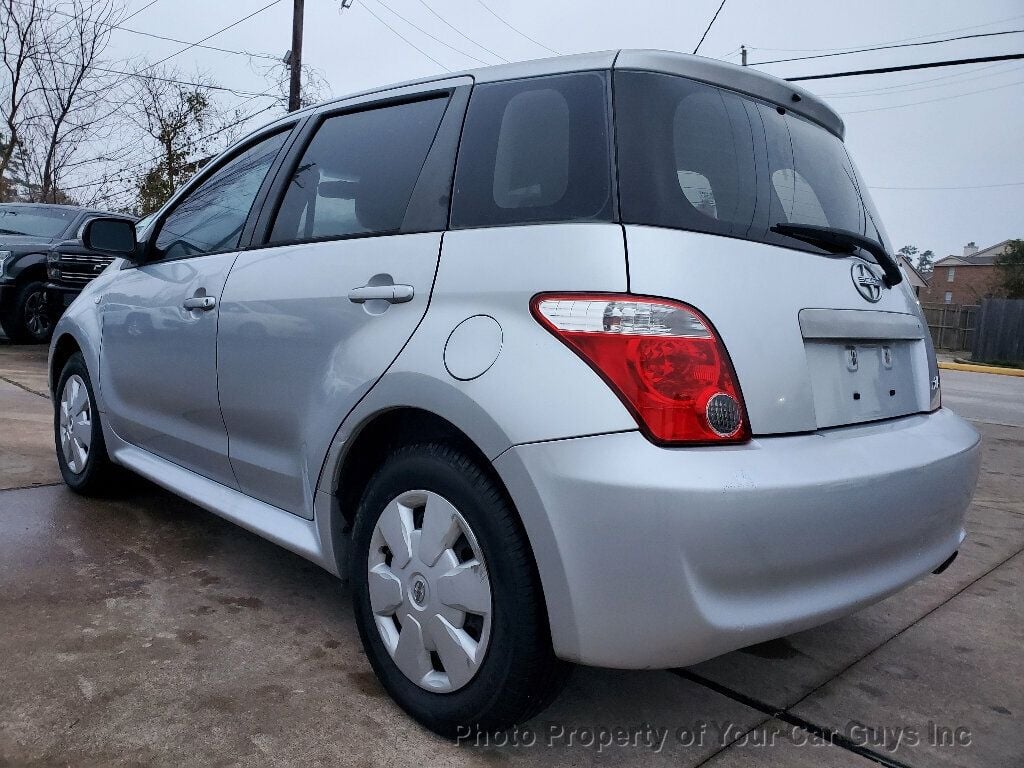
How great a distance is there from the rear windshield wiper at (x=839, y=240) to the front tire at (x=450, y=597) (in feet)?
3.11

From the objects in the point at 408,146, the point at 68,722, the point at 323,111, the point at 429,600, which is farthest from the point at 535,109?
the point at 68,722

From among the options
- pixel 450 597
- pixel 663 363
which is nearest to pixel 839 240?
pixel 663 363

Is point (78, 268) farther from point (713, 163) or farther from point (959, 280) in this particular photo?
point (959, 280)

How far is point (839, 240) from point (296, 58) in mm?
17887

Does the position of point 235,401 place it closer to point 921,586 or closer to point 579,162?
point 579,162

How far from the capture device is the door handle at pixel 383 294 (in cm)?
207

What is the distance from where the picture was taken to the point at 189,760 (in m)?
1.85

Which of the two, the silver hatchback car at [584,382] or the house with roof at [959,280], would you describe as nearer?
the silver hatchback car at [584,382]

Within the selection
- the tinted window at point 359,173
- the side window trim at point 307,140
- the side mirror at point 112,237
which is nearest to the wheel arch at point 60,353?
the side mirror at point 112,237

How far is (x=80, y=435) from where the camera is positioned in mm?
3768

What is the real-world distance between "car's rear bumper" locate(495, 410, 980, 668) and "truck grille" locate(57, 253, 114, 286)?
899 centimetres

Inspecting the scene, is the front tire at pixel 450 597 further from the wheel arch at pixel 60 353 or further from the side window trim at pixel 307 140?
the wheel arch at pixel 60 353

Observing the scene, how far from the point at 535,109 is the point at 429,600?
121 centimetres

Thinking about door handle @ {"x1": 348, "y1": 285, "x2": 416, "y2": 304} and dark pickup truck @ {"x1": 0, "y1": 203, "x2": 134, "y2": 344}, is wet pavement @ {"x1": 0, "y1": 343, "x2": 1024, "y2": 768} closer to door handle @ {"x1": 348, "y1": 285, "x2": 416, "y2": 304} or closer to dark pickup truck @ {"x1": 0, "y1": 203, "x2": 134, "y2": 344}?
door handle @ {"x1": 348, "y1": 285, "x2": 416, "y2": 304}
